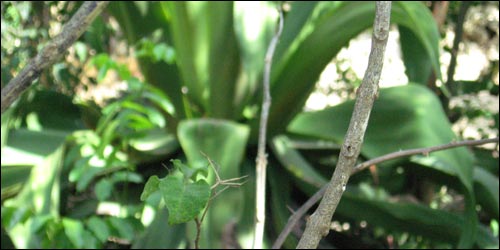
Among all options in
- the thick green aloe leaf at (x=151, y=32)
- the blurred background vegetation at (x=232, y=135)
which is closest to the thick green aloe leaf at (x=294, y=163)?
the blurred background vegetation at (x=232, y=135)

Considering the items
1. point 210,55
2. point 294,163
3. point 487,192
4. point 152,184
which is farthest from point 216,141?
point 152,184

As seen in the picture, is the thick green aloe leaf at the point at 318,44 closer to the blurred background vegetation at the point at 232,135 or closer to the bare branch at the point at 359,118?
the blurred background vegetation at the point at 232,135

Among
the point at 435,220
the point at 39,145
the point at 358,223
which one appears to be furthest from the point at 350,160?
the point at 39,145

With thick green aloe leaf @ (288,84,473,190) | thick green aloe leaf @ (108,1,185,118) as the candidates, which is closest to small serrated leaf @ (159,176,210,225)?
thick green aloe leaf @ (288,84,473,190)

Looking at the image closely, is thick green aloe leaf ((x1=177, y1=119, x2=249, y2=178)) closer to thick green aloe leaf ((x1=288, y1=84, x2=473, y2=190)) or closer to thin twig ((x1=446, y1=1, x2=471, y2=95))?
thick green aloe leaf ((x1=288, y1=84, x2=473, y2=190))

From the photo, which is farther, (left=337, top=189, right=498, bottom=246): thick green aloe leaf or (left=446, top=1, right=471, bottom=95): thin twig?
(left=446, top=1, right=471, bottom=95): thin twig
